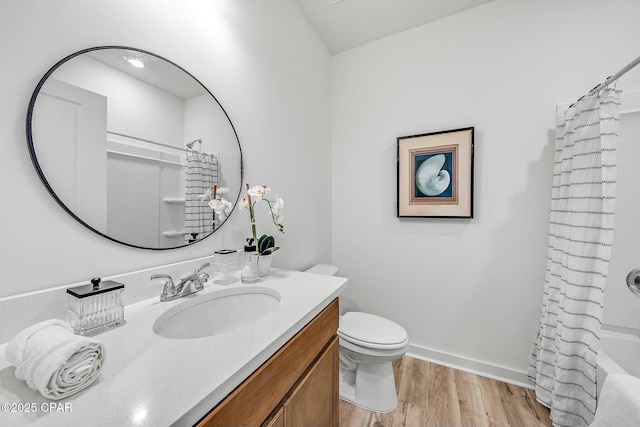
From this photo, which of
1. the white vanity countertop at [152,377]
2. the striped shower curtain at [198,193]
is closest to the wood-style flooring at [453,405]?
the white vanity countertop at [152,377]

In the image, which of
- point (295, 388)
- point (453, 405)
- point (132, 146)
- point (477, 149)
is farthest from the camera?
point (477, 149)

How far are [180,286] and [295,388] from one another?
543mm

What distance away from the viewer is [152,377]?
1.63ft

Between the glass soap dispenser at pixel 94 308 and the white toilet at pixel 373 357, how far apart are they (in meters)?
1.14

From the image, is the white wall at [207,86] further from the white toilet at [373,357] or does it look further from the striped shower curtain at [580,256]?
the striped shower curtain at [580,256]

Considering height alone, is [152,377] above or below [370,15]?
below

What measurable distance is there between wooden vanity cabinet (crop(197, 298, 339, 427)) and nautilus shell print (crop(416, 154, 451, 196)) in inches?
48.8

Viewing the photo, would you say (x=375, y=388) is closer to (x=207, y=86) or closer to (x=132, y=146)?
(x=132, y=146)

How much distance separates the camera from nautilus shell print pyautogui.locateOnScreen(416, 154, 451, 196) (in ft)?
6.05

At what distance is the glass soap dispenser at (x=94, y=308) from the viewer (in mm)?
653

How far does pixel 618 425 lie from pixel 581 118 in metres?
1.40

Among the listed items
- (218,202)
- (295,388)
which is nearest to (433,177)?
(218,202)

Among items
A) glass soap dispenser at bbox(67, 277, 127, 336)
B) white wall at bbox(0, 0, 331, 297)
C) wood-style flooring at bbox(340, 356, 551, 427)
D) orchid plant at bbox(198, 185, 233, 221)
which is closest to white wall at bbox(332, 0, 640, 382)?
wood-style flooring at bbox(340, 356, 551, 427)

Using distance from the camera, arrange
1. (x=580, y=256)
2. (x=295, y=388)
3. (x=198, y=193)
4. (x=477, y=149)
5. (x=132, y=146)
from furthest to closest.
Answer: (x=477, y=149) → (x=580, y=256) → (x=198, y=193) → (x=132, y=146) → (x=295, y=388)
